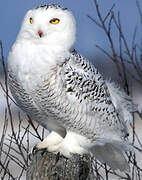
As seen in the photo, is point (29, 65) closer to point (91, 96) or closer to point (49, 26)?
point (49, 26)

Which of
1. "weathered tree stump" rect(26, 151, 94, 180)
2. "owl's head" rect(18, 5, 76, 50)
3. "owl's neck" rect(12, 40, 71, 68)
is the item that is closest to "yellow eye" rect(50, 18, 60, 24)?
"owl's head" rect(18, 5, 76, 50)

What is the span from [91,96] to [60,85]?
0.91ft

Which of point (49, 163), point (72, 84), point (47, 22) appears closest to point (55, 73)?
point (72, 84)

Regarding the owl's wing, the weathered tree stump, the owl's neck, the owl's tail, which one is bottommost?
the weathered tree stump

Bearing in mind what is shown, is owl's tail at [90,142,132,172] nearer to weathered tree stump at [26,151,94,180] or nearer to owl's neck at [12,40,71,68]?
weathered tree stump at [26,151,94,180]

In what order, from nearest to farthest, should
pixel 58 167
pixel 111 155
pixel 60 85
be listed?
pixel 60 85 < pixel 58 167 < pixel 111 155

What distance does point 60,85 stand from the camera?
2922 mm

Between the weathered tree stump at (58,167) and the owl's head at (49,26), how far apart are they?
0.78 m

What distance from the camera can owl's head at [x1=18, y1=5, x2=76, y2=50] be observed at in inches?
117

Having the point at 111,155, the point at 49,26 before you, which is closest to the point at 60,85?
the point at 49,26

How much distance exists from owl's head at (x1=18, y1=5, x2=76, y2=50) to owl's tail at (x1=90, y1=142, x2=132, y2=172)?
85 centimetres

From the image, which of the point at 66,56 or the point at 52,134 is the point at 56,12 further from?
the point at 52,134

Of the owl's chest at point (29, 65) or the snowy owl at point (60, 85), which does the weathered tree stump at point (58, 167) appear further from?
the owl's chest at point (29, 65)

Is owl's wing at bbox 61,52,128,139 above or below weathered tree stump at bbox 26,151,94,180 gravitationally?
above
